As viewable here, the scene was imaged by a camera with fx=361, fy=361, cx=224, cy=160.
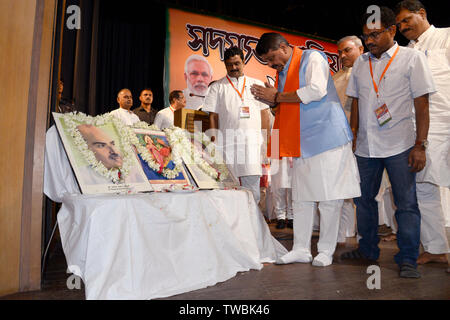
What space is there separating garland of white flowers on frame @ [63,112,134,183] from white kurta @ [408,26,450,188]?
2054 mm

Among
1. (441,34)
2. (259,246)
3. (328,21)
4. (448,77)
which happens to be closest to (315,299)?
(259,246)

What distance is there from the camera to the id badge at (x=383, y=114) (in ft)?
7.98

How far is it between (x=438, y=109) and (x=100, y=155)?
2453mm

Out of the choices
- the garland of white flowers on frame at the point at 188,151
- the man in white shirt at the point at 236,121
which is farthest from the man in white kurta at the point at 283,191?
the garland of white flowers on frame at the point at 188,151

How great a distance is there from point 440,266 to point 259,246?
1275mm

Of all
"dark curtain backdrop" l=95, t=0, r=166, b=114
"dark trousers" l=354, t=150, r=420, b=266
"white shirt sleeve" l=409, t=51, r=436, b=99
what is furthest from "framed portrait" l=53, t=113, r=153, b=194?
"dark curtain backdrop" l=95, t=0, r=166, b=114

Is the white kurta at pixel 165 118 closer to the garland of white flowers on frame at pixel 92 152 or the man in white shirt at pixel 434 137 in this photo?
the garland of white flowers on frame at pixel 92 152

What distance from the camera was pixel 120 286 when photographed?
1690 millimetres

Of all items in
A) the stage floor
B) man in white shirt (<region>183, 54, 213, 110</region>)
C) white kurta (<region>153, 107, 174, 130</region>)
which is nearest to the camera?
the stage floor

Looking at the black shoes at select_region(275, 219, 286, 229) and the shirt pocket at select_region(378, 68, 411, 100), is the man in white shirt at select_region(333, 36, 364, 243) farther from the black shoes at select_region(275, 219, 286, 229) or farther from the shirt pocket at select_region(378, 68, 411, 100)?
the black shoes at select_region(275, 219, 286, 229)

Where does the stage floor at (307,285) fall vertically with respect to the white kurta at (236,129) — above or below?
below

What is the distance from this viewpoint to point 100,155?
209 cm

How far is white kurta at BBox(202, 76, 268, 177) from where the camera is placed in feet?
12.3

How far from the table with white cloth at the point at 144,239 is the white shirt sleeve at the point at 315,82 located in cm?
90
